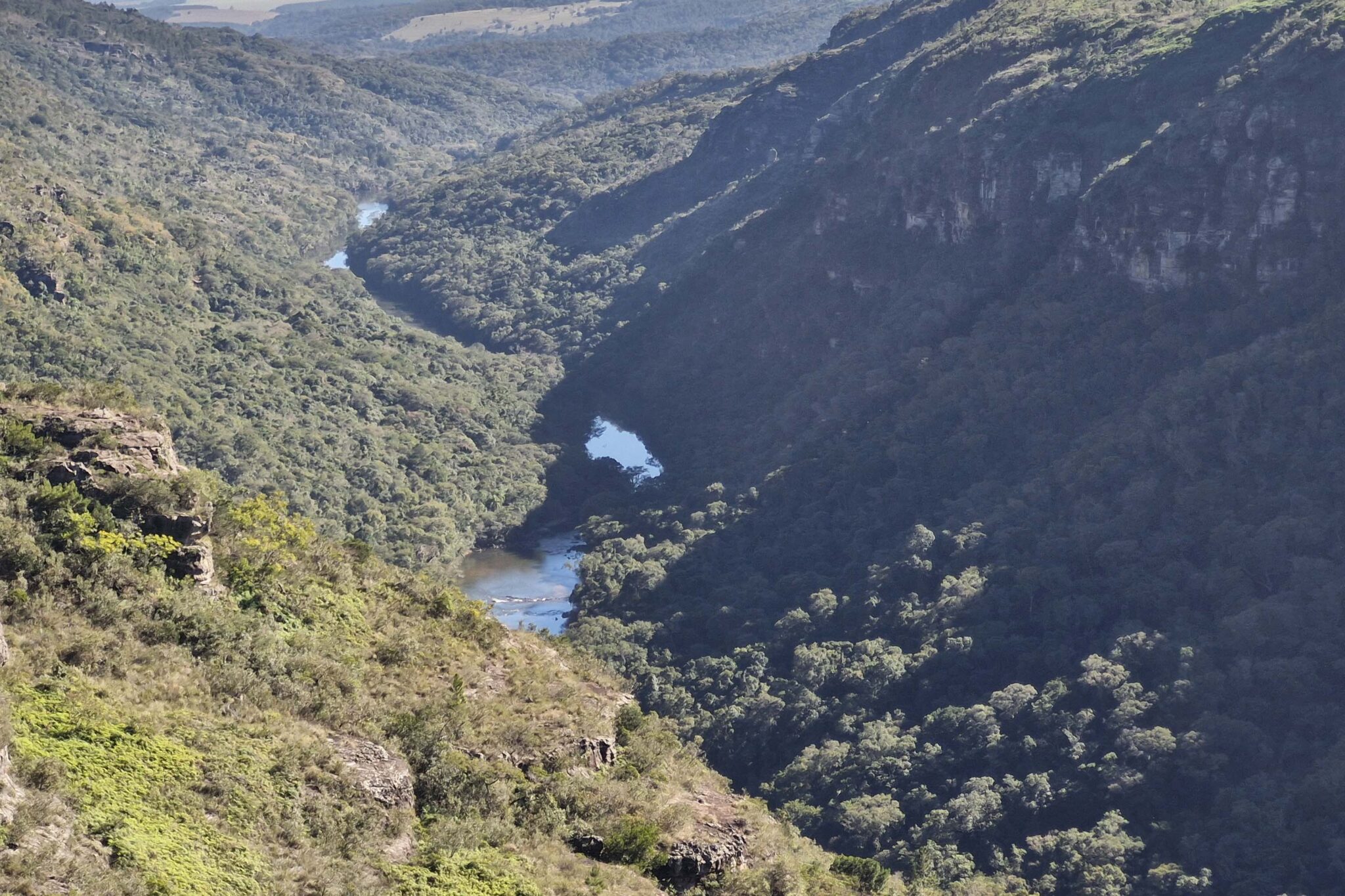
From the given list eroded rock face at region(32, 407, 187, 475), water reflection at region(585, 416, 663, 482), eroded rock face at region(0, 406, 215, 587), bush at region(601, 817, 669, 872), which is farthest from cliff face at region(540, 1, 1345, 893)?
eroded rock face at region(32, 407, 187, 475)

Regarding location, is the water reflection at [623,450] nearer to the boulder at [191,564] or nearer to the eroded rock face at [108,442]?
the eroded rock face at [108,442]

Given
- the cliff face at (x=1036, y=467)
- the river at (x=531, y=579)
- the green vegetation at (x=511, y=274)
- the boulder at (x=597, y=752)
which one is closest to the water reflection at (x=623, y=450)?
the cliff face at (x=1036, y=467)

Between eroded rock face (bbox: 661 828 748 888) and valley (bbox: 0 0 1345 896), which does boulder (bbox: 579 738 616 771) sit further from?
eroded rock face (bbox: 661 828 748 888)

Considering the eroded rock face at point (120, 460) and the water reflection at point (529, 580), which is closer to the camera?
the eroded rock face at point (120, 460)

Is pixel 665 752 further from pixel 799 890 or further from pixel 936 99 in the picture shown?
pixel 936 99

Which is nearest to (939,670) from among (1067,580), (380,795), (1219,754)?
(1067,580)

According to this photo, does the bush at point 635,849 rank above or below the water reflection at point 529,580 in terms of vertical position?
above
